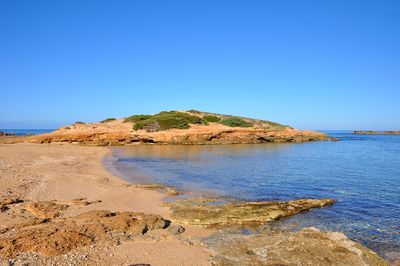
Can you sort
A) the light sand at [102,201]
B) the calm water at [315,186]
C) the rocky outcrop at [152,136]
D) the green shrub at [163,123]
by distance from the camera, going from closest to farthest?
the light sand at [102,201] → the calm water at [315,186] → the rocky outcrop at [152,136] → the green shrub at [163,123]

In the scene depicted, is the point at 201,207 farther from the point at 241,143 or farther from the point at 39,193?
the point at 241,143

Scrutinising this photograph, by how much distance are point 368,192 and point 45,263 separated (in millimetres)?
13098

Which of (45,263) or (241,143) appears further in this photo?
(241,143)

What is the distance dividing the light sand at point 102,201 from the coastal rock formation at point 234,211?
1.80 ft

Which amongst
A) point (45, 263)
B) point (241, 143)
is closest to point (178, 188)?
point (45, 263)

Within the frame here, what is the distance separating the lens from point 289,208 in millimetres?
10625

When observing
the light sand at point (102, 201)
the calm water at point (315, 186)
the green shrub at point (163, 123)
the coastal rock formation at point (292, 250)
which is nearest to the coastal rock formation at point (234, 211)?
the calm water at point (315, 186)

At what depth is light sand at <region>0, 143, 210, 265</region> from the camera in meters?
6.44

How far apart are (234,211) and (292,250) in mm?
3201

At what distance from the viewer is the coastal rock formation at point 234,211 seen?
9344 mm

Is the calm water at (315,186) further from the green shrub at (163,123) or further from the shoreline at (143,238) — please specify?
the green shrub at (163,123)

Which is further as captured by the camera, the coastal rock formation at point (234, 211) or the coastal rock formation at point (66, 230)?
the coastal rock formation at point (234, 211)

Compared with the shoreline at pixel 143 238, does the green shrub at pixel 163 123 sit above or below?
above

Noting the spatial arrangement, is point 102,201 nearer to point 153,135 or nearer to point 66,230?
point 66,230
